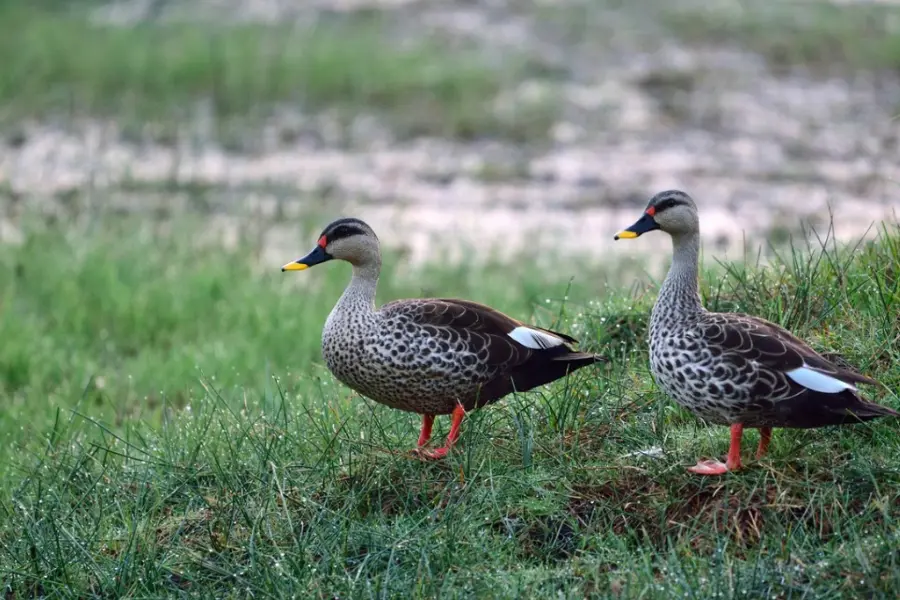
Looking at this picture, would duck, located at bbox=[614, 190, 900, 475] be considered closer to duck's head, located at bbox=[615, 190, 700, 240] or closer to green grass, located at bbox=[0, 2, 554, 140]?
duck's head, located at bbox=[615, 190, 700, 240]

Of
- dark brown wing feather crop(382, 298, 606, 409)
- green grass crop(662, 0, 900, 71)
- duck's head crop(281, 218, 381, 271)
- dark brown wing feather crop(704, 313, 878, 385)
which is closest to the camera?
dark brown wing feather crop(704, 313, 878, 385)

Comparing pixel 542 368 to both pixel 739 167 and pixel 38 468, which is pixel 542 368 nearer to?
pixel 38 468

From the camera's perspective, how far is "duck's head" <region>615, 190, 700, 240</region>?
4727mm

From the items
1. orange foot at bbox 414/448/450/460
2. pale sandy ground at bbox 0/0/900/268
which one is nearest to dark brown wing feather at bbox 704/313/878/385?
orange foot at bbox 414/448/450/460

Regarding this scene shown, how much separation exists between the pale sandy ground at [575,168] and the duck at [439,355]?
487 cm

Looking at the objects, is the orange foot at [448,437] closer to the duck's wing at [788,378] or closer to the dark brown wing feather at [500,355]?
the dark brown wing feather at [500,355]

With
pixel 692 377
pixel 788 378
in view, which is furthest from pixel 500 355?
pixel 788 378

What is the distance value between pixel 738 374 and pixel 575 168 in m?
7.69

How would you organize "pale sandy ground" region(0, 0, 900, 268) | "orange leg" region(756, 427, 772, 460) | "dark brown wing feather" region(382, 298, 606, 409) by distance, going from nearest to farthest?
"orange leg" region(756, 427, 772, 460) → "dark brown wing feather" region(382, 298, 606, 409) → "pale sandy ground" region(0, 0, 900, 268)

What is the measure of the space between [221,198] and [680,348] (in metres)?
7.06

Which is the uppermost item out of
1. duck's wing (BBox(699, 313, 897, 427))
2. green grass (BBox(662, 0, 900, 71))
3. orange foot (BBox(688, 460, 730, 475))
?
green grass (BBox(662, 0, 900, 71))

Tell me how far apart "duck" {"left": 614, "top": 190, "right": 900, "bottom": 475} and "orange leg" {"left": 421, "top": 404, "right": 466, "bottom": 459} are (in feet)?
2.49

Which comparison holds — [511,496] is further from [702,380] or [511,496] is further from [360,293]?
[360,293]

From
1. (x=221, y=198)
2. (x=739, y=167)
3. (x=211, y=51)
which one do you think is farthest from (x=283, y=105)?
(x=739, y=167)
